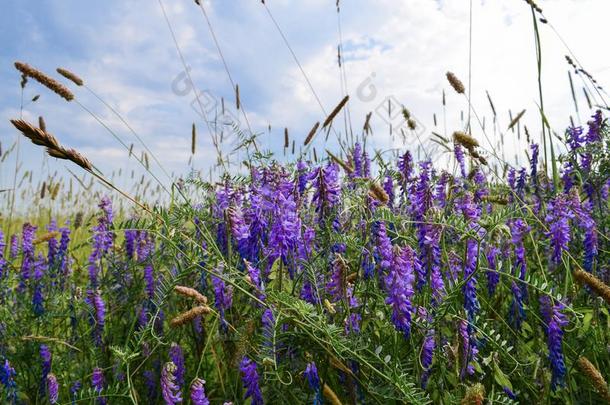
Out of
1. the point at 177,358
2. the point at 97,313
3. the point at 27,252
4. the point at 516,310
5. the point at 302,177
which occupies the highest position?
the point at 302,177

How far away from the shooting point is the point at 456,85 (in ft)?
8.98

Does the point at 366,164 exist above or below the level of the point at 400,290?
above

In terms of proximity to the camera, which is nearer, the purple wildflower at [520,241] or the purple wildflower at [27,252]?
the purple wildflower at [520,241]

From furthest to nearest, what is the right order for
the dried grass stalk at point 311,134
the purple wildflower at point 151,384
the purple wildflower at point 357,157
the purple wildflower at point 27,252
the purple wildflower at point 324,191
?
the purple wildflower at point 357,157
the purple wildflower at point 27,252
the dried grass stalk at point 311,134
the purple wildflower at point 151,384
the purple wildflower at point 324,191

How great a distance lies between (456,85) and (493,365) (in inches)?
57.8

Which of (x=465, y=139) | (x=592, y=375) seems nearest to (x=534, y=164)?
Result: (x=465, y=139)

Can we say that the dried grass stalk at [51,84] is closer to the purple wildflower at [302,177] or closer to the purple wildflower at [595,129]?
the purple wildflower at [302,177]

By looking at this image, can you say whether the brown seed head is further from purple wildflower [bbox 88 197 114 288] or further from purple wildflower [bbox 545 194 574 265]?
purple wildflower [bbox 88 197 114 288]

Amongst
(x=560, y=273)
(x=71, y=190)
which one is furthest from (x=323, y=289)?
(x=71, y=190)

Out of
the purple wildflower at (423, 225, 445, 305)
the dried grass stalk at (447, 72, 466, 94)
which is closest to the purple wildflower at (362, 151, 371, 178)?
the dried grass stalk at (447, 72, 466, 94)

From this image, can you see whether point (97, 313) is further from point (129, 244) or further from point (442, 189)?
point (442, 189)

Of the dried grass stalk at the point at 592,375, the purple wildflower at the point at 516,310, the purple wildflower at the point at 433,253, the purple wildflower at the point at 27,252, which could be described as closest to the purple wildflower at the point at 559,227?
the purple wildflower at the point at 516,310

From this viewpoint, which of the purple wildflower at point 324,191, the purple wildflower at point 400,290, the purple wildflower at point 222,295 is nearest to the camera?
the purple wildflower at point 400,290

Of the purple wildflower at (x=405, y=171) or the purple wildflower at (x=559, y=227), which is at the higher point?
the purple wildflower at (x=405, y=171)
